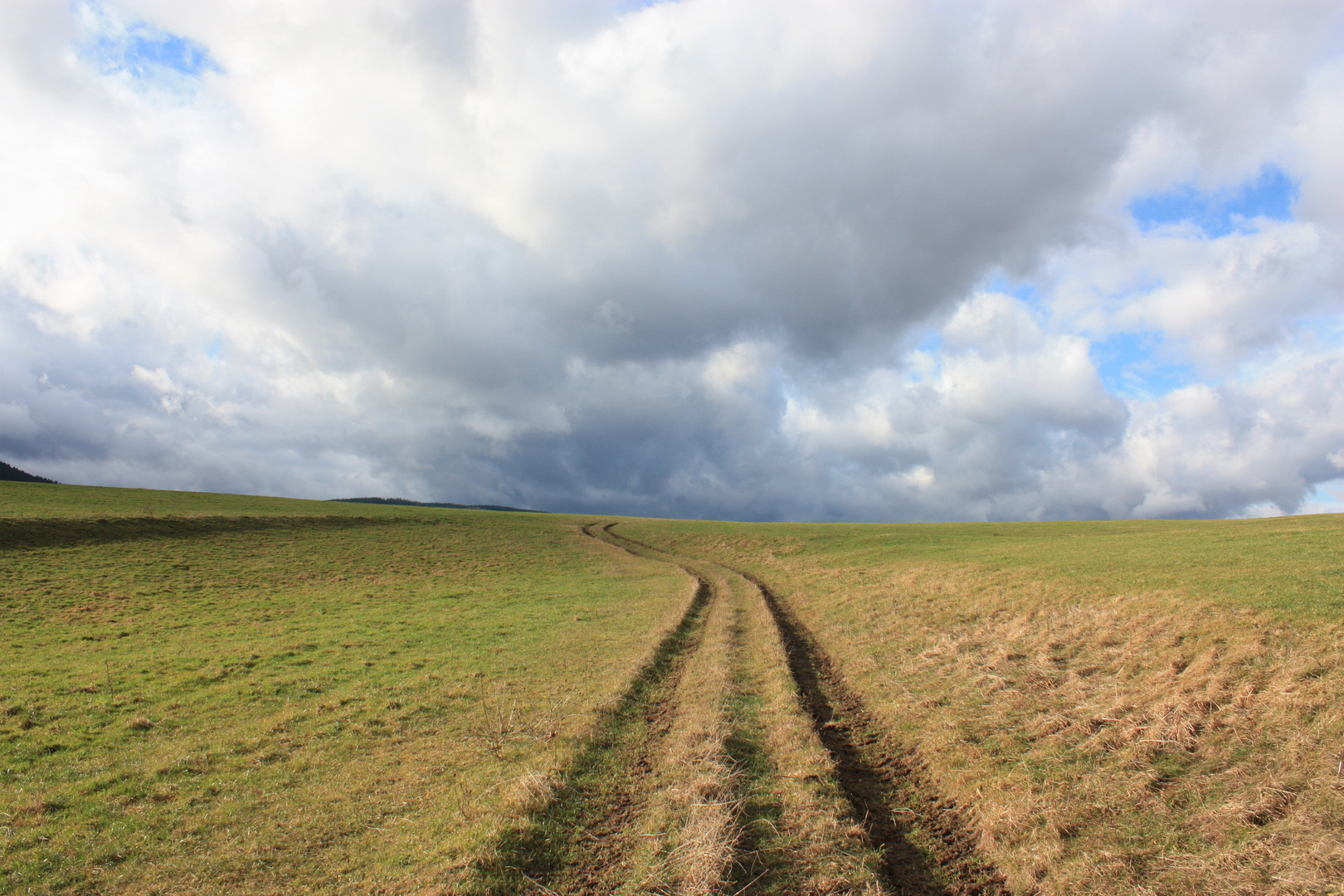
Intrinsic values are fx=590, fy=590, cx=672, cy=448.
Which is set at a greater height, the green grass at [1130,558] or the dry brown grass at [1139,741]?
the green grass at [1130,558]

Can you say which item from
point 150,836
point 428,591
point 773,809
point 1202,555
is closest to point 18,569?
point 428,591

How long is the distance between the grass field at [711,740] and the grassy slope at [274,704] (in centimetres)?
10

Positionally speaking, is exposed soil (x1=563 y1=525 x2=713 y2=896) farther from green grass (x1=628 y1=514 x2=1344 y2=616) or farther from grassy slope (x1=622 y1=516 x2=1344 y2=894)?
green grass (x1=628 y1=514 x2=1344 y2=616)

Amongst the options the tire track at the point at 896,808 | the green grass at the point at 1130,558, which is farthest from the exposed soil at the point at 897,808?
the green grass at the point at 1130,558

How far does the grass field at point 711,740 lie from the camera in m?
8.62

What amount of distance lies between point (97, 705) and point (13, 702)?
2.13m

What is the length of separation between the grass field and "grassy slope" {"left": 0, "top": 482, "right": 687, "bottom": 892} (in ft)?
0.33

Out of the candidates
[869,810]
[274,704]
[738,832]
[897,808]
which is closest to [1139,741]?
[897,808]

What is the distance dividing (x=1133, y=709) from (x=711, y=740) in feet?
29.5

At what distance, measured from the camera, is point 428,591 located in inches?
1421

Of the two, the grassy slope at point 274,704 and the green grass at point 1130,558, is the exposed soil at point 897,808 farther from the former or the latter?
the green grass at point 1130,558

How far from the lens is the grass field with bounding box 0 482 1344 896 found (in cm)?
862

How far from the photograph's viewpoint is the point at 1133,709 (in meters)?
12.5

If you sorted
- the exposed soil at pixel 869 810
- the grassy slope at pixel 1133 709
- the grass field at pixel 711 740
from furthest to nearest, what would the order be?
Answer: the grass field at pixel 711 740 < the exposed soil at pixel 869 810 < the grassy slope at pixel 1133 709
